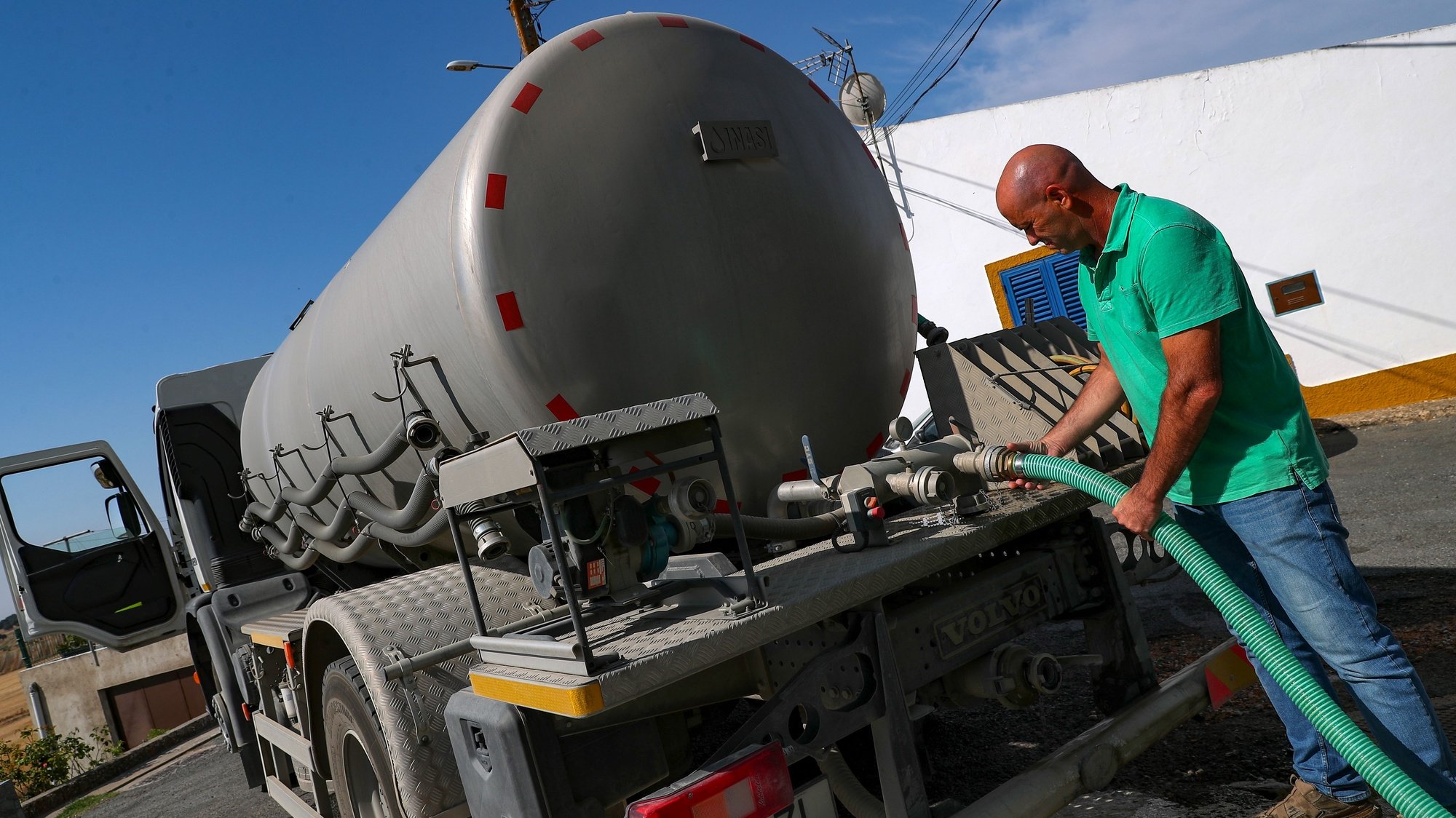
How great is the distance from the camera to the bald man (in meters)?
2.26

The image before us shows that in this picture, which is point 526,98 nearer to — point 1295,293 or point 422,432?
point 422,432

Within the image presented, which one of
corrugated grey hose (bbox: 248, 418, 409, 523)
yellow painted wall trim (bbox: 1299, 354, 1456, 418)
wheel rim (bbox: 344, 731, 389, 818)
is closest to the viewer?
corrugated grey hose (bbox: 248, 418, 409, 523)

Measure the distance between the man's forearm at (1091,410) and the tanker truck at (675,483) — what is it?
215mm

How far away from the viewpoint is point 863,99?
44.1 ft

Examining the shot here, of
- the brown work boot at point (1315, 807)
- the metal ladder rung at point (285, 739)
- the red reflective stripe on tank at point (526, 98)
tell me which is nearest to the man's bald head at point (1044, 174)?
the red reflective stripe on tank at point (526, 98)

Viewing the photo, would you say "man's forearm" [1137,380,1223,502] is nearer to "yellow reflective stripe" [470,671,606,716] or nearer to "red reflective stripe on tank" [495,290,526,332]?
"yellow reflective stripe" [470,671,606,716]

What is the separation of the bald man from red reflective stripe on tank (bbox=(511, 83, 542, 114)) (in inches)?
57.0

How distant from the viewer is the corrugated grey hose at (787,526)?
9.41ft

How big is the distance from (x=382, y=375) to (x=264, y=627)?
2.31 m

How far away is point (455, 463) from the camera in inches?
94.5

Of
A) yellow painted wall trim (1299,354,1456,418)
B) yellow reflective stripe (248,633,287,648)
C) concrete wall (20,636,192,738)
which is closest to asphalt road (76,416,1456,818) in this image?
yellow painted wall trim (1299,354,1456,418)

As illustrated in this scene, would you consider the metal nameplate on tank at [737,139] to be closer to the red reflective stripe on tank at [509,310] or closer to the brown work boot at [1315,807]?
the red reflective stripe on tank at [509,310]

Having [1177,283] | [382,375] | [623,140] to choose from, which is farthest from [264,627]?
[1177,283]

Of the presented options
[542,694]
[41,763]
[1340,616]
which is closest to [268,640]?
→ [542,694]
